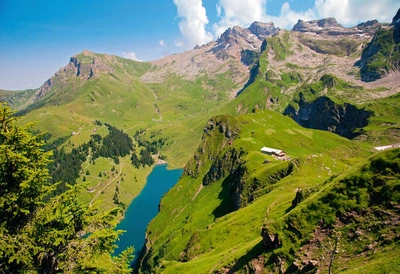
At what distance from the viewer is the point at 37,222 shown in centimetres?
1955

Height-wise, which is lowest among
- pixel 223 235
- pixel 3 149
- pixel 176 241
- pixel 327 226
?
→ pixel 176 241

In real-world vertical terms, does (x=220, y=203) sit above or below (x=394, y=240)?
below

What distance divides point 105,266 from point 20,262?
236 inches

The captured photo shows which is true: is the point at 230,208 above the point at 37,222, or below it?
below

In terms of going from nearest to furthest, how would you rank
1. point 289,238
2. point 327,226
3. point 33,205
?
1. point 33,205
2. point 327,226
3. point 289,238

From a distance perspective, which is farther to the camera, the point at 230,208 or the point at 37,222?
the point at 230,208

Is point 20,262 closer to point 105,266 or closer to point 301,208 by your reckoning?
point 105,266

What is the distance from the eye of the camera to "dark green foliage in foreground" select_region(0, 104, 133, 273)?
61.8 feet

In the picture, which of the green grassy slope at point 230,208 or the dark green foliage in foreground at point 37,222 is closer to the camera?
the dark green foliage in foreground at point 37,222

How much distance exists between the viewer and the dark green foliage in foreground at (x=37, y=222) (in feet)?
61.8

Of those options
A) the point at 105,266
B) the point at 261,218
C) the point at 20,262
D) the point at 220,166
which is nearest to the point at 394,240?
the point at 105,266

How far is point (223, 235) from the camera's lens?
83.1 m

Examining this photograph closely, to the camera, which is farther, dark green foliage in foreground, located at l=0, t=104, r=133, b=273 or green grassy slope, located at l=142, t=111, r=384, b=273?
green grassy slope, located at l=142, t=111, r=384, b=273

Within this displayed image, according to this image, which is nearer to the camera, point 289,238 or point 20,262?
point 20,262
